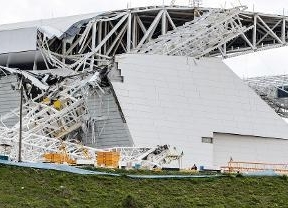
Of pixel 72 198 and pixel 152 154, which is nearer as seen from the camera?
pixel 72 198

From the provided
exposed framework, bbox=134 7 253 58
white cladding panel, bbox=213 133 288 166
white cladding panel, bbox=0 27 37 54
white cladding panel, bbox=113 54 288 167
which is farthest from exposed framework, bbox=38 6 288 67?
white cladding panel, bbox=213 133 288 166

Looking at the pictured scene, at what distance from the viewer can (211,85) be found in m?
77.1

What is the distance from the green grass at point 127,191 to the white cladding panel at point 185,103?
25.0 meters

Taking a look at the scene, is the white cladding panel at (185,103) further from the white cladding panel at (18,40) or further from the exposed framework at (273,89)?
the exposed framework at (273,89)

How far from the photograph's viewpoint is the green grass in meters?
41.6

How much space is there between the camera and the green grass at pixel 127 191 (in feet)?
136

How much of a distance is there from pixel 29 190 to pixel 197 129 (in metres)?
34.5

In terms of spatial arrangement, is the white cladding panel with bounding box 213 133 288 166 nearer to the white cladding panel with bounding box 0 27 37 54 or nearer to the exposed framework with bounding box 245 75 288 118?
the exposed framework with bounding box 245 75 288 118

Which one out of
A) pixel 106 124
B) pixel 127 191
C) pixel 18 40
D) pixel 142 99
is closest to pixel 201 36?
pixel 142 99

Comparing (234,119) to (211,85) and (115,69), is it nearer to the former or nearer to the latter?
(211,85)

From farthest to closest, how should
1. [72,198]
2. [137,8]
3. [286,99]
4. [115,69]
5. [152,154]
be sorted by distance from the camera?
1. [286,99]
2. [137,8]
3. [115,69]
4. [152,154]
5. [72,198]

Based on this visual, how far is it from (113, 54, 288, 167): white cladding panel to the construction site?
0.30 ft

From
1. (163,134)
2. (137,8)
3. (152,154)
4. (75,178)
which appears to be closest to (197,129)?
(163,134)

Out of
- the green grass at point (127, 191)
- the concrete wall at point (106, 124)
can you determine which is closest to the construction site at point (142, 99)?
the concrete wall at point (106, 124)
